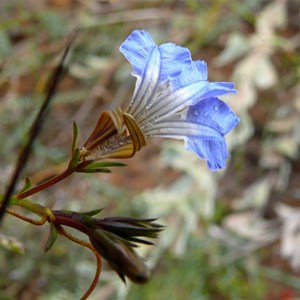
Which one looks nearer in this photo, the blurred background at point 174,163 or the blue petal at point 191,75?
the blue petal at point 191,75

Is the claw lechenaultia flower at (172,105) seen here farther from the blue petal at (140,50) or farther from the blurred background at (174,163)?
the blurred background at (174,163)

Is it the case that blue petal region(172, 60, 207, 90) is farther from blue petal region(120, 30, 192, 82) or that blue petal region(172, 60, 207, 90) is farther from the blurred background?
the blurred background

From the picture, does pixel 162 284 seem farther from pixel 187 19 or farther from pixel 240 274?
pixel 187 19

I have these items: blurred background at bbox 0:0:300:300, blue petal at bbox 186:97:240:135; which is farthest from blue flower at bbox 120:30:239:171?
blurred background at bbox 0:0:300:300

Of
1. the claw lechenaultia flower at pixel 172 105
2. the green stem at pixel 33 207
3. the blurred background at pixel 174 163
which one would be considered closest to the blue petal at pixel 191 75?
the claw lechenaultia flower at pixel 172 105

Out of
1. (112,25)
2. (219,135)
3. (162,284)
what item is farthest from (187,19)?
(219,135)

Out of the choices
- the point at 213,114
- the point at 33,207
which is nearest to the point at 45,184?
the point at 33,207
